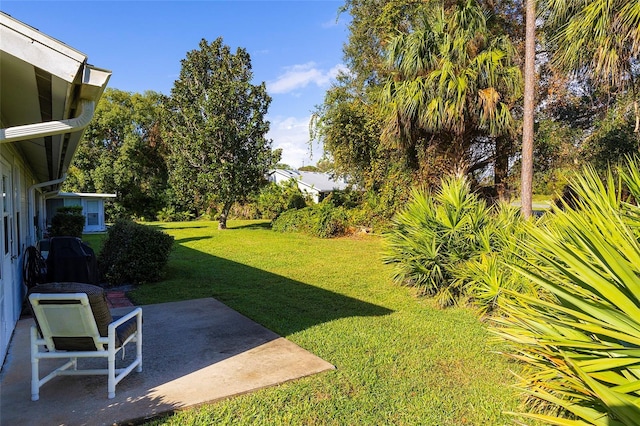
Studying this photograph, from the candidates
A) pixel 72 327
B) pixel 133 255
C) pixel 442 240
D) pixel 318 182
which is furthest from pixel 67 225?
pixel 318 182

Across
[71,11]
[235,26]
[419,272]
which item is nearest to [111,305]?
[71,11]

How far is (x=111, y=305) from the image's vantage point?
702 centimetres

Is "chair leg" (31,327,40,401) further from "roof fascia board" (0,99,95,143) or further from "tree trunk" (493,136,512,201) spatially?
"tree trunk" (493,136,512,201)

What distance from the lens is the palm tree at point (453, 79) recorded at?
1232 centimetres

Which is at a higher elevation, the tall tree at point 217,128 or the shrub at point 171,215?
the tall tree at point 217,128

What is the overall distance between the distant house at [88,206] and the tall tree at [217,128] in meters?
5.94

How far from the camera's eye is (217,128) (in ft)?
69.7

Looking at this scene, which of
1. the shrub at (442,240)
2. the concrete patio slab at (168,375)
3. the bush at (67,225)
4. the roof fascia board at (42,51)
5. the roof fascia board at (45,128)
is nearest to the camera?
the roof fascia board at (42,51)

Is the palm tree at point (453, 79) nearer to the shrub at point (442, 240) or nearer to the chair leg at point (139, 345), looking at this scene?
the shrub at point (442, 240)

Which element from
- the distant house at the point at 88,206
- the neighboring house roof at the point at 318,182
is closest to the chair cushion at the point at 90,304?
the distant house at the point at 88,206

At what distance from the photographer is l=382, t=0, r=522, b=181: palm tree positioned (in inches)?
485

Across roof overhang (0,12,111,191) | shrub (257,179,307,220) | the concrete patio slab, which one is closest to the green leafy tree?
shrub (257,179,307,220)

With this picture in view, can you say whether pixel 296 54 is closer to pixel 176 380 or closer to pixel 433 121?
pixel 433 121

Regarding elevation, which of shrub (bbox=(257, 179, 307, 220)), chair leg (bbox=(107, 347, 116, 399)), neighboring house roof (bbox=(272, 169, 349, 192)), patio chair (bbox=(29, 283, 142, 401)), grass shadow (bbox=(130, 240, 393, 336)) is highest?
neighboring house roof (bbox=(272, 169, 349, 192))
